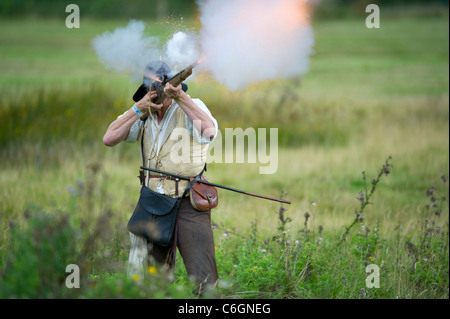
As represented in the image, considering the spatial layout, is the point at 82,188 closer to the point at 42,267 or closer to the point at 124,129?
the point at 42,267

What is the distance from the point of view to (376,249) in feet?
18.3

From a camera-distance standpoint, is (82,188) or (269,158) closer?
(82,188)

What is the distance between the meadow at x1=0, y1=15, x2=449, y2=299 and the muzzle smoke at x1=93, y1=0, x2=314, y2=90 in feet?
0.60

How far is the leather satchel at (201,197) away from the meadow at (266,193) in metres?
0.54

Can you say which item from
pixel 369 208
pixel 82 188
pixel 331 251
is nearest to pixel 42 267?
pixel 82 188

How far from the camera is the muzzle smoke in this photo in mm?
4387

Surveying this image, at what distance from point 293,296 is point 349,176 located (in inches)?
238

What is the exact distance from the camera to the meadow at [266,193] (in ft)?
11.1

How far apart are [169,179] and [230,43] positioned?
124 cm

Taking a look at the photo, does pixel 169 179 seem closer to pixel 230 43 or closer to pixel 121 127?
pixel 121 127

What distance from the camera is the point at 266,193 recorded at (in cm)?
948
